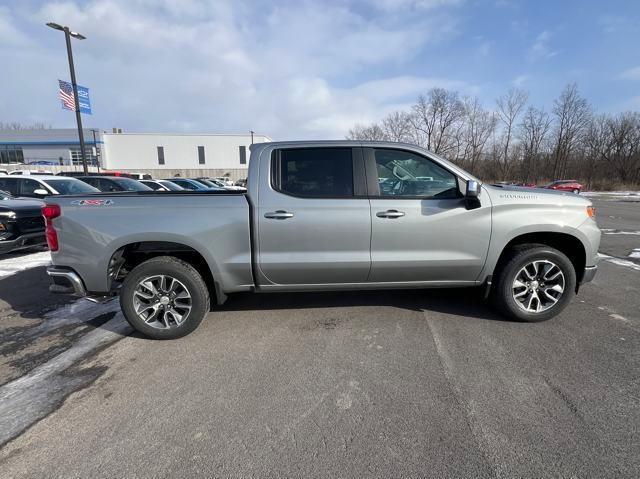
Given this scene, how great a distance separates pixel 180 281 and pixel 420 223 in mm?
2557

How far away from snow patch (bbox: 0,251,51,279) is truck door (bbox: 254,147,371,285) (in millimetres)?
5354

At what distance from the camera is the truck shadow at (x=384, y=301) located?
4.09 meters

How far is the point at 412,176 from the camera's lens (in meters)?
3.62

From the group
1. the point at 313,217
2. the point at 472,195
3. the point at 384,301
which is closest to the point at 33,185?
the point at 313,217

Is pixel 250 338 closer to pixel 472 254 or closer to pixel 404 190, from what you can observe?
pixel 404 190

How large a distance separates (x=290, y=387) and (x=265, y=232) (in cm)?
147

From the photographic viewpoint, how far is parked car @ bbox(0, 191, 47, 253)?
6.12 metres

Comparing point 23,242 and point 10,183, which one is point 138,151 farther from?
point 23,242

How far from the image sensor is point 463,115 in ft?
170

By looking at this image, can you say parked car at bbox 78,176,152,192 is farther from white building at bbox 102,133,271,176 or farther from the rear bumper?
white building at bbox 102,133,271,176

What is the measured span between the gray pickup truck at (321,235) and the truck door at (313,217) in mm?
11

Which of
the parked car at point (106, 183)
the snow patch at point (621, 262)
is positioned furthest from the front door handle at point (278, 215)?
the parked car at point (106, 183)

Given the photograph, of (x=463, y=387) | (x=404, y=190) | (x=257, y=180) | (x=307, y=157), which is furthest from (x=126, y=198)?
(x=463, y=387)

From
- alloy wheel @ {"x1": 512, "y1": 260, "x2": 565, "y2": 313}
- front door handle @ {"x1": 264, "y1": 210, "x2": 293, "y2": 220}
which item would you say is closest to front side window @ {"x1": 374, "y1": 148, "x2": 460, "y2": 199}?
front door handle @ {"x1": 264, "y1": 210, "x2": 293, "y2": 220}
